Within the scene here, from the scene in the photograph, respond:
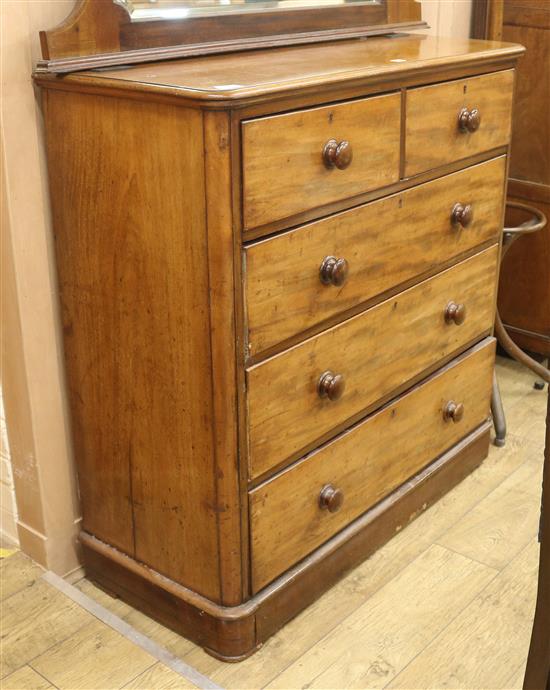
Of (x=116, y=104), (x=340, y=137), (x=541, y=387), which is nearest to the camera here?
(x=116, y=104)

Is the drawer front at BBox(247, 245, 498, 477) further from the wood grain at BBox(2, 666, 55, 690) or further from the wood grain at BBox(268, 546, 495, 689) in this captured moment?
the wood grain at BBox(2, 666, 55, 690)

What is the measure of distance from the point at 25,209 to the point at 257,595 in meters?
0.93

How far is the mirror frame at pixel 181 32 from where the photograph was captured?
1.78 meters

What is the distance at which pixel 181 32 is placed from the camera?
1.97 metres

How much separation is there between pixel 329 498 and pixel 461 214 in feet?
2.48

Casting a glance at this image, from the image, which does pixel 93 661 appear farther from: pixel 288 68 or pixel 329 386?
pixel 288 68

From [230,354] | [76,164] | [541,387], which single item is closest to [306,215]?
[230,354]

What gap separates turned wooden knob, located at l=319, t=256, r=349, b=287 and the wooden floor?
2.51 feet

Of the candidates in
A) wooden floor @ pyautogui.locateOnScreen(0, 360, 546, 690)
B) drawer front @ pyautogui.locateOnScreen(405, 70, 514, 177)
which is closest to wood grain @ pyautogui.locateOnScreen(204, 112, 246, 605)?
wooden floor @ pyautogui.locateOnScreen(0, 360, 546, 690)

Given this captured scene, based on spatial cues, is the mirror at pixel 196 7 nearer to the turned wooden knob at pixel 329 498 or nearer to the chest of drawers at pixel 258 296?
the chest of drawers at pixel 258 296

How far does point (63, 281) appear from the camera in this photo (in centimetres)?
196

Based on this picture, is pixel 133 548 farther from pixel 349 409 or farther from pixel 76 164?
pixel 76 164

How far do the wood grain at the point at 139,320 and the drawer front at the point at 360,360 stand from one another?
0.12 meters

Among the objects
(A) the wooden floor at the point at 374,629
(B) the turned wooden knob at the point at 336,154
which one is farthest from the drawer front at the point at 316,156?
(A) the wooden floor at the point at 374,629
